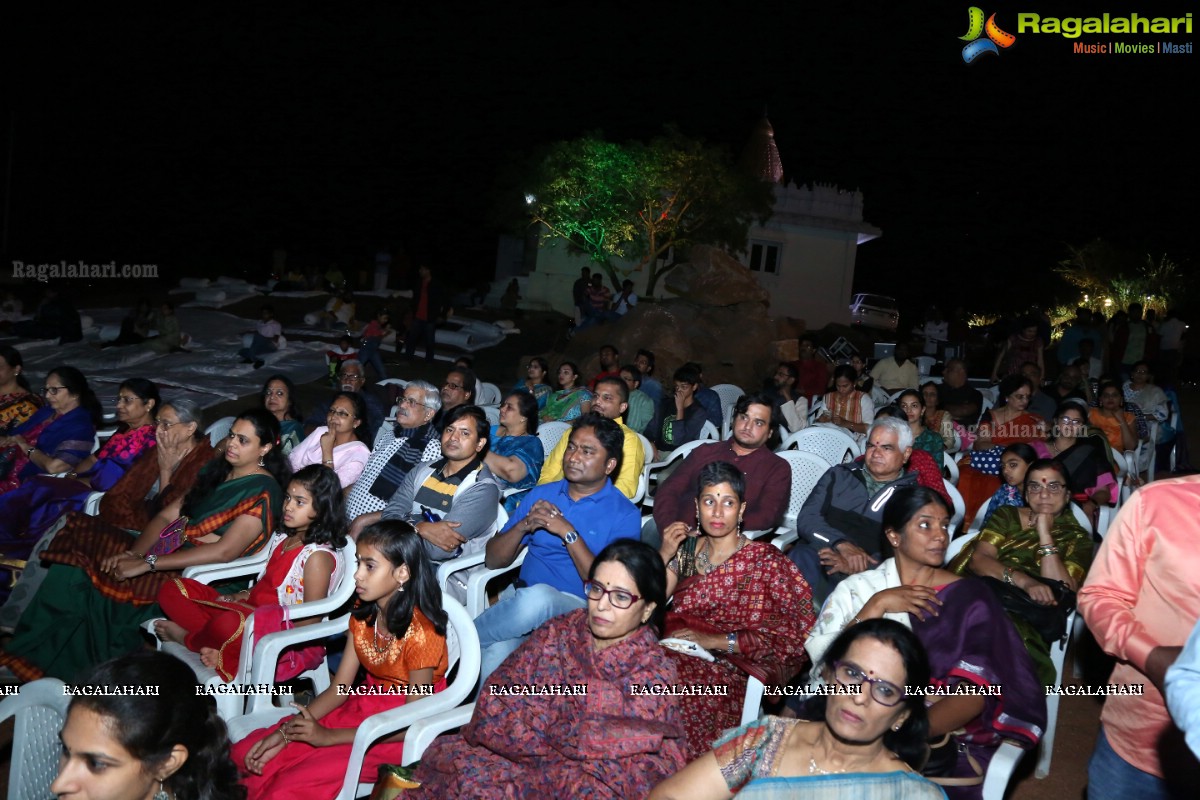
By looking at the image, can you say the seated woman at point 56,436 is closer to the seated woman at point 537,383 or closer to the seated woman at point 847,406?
the seated woman at point 537,383

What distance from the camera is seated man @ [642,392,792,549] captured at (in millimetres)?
4410

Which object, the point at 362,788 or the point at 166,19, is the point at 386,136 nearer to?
the point at 166,19

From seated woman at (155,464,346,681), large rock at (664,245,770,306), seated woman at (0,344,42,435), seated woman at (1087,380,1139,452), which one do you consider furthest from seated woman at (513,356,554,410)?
large rock at (664,245,770,306)

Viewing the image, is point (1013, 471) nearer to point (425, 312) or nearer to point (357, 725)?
point (357, 725)

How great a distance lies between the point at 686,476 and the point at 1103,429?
3.60 metres

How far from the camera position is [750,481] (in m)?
4.49

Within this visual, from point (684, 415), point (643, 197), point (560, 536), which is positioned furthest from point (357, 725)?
point (643, 197)

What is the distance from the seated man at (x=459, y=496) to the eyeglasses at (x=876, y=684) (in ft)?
→ 7.44

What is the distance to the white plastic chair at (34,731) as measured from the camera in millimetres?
2221

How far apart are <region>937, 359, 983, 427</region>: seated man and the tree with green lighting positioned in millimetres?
15263

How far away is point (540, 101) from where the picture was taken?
1319 inches

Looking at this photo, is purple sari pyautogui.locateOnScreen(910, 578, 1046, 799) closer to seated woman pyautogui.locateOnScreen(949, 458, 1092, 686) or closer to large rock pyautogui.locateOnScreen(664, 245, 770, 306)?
seated woman pyautogui.locateOnScreen(949, 458, 1092, 686)

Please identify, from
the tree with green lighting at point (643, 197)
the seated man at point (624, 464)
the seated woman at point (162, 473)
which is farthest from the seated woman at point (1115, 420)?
the tree with green lighting at point (643, 197)

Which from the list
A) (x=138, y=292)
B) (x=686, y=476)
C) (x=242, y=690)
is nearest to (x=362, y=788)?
(x=242, y=690)
